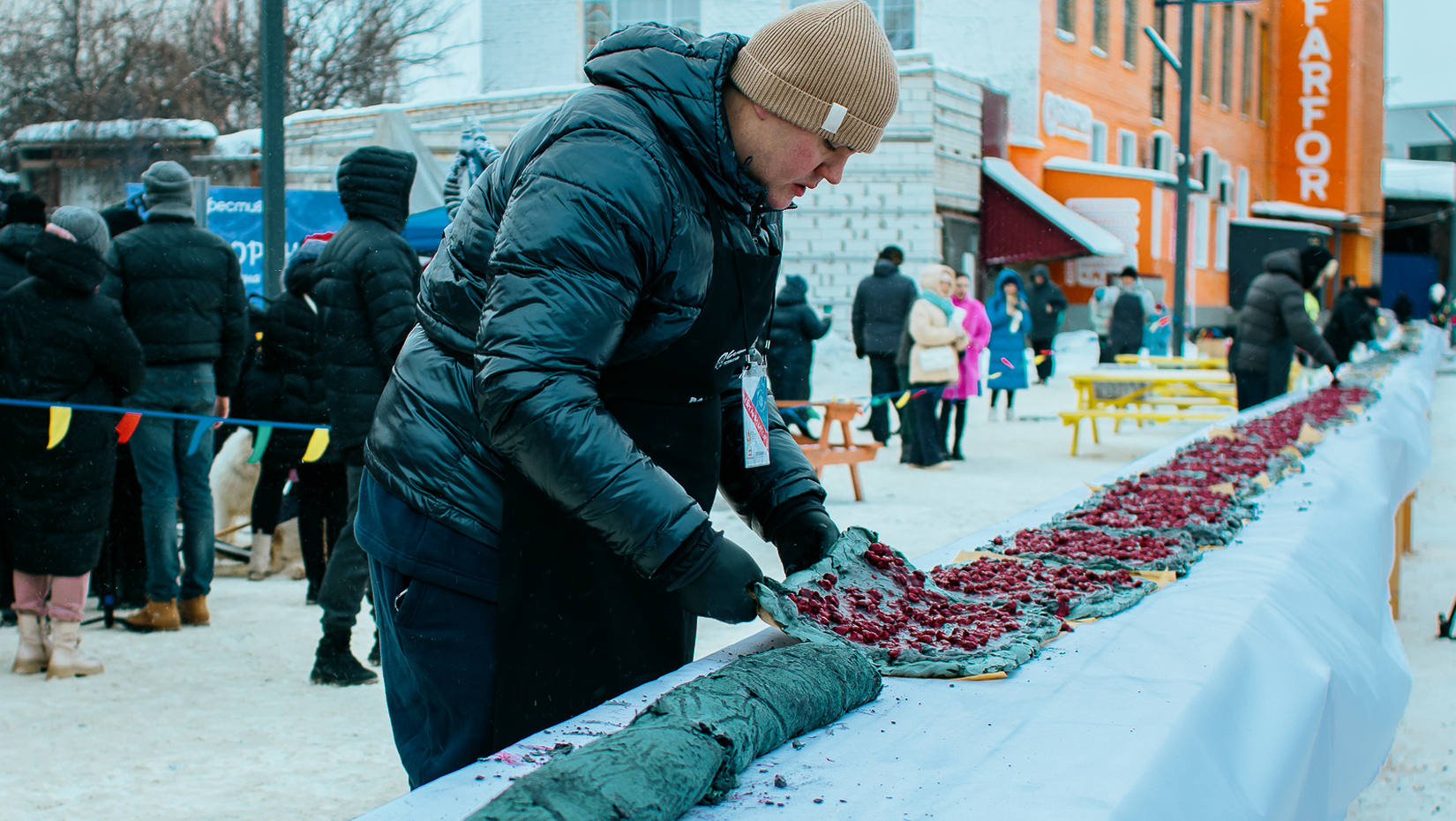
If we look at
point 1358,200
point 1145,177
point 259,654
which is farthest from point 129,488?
point 1358,200

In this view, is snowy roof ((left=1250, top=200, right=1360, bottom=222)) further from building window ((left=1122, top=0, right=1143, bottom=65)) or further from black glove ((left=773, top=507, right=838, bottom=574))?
black glove ((left=773, top=507, right=838, bottom=574))

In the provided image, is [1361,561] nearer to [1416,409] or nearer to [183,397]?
[183,397]

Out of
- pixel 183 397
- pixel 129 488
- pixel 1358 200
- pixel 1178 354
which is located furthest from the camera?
pixel 1358 200

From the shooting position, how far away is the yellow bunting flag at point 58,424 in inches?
171

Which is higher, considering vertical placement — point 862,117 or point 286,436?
point 862,117

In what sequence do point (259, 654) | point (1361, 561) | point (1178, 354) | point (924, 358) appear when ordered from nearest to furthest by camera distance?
point (1361, 561) < point (259, 654) < point (924, 358) < point (1178, 354)

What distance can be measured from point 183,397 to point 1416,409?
7295 millimetres

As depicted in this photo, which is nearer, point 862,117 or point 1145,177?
point 862,117

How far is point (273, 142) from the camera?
20.1 ft

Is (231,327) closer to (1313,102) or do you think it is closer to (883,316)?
(883,316)

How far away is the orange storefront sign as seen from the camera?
35281 millimetres

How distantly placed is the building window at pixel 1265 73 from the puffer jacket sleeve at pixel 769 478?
3697 cm

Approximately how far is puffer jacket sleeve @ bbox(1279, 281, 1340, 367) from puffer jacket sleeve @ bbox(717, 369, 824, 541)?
23.3 feet

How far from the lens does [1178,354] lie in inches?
680
